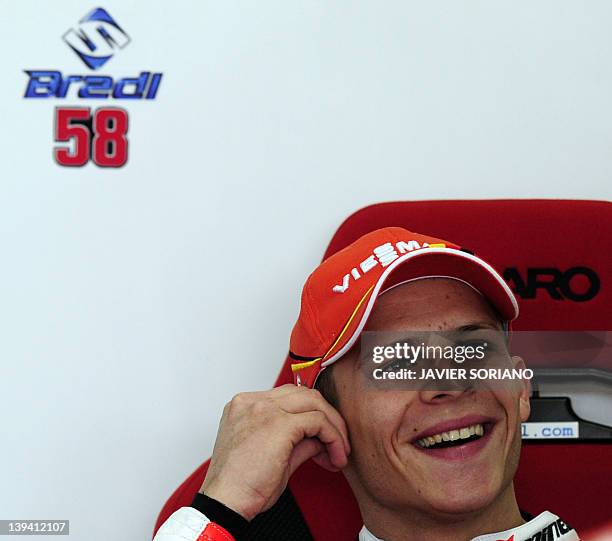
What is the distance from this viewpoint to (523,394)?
1097 millimetres

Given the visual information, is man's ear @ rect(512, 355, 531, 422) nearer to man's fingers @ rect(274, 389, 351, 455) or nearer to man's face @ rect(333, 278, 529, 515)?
man's face @ rect(333, 278, 529, 515)

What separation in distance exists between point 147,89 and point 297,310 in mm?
390

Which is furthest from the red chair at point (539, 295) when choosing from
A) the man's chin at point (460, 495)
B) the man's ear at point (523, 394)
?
the man's chin at point (460, 495)

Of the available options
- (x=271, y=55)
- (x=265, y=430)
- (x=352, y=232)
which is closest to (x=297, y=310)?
(x=352, y=232)

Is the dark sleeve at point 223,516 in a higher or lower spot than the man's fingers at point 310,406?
lower

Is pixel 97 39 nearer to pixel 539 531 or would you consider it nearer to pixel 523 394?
pixel 523 394

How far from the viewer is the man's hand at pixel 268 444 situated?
3.28 feet

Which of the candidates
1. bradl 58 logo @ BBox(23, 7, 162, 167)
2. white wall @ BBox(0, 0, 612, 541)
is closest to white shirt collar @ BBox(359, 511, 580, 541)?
white wall @ BBox(0, 0, 612, 541)

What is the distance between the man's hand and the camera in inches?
39.4

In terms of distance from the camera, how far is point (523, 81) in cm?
125

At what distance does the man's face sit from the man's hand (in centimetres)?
3

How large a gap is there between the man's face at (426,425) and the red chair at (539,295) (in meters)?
0.11

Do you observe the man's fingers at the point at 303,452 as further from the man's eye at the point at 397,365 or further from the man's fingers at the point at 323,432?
the man's eye at the point at 397,365

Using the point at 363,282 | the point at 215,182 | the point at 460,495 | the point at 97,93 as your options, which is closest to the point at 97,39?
the point at 97,93
